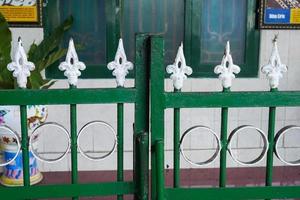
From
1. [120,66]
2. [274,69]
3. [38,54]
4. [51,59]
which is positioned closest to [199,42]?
[51,59]

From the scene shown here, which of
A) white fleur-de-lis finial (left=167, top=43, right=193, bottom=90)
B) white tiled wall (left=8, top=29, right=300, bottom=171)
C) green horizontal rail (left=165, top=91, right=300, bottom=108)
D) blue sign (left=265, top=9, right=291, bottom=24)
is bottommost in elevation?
white tiled wall (left=8, top=29, right=300, bottom=171)

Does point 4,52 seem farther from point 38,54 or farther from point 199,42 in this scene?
point 199,42

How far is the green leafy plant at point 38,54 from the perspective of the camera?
12.3ft

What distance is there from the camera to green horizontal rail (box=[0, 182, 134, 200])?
1951 mm

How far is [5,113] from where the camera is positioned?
147 inches

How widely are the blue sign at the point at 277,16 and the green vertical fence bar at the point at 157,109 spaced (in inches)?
113

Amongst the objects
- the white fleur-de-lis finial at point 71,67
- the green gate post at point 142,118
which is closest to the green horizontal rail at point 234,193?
the green gate post at point 142,118

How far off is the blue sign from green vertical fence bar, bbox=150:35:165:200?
2878 mm

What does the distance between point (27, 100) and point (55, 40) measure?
222cm

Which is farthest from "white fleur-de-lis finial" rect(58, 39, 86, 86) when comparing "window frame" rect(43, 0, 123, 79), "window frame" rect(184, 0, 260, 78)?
"window frame" rect(184, 0, 260, 78)

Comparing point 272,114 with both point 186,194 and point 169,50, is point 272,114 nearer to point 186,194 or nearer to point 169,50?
point 186,194

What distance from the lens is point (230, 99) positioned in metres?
1.95

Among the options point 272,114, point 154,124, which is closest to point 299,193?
point 272,114

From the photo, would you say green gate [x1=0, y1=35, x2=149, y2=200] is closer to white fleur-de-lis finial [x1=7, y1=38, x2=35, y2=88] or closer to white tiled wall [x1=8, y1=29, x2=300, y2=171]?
white fleur-de-lis finial [x1=7, y1=38, x2=35, y2=88]
